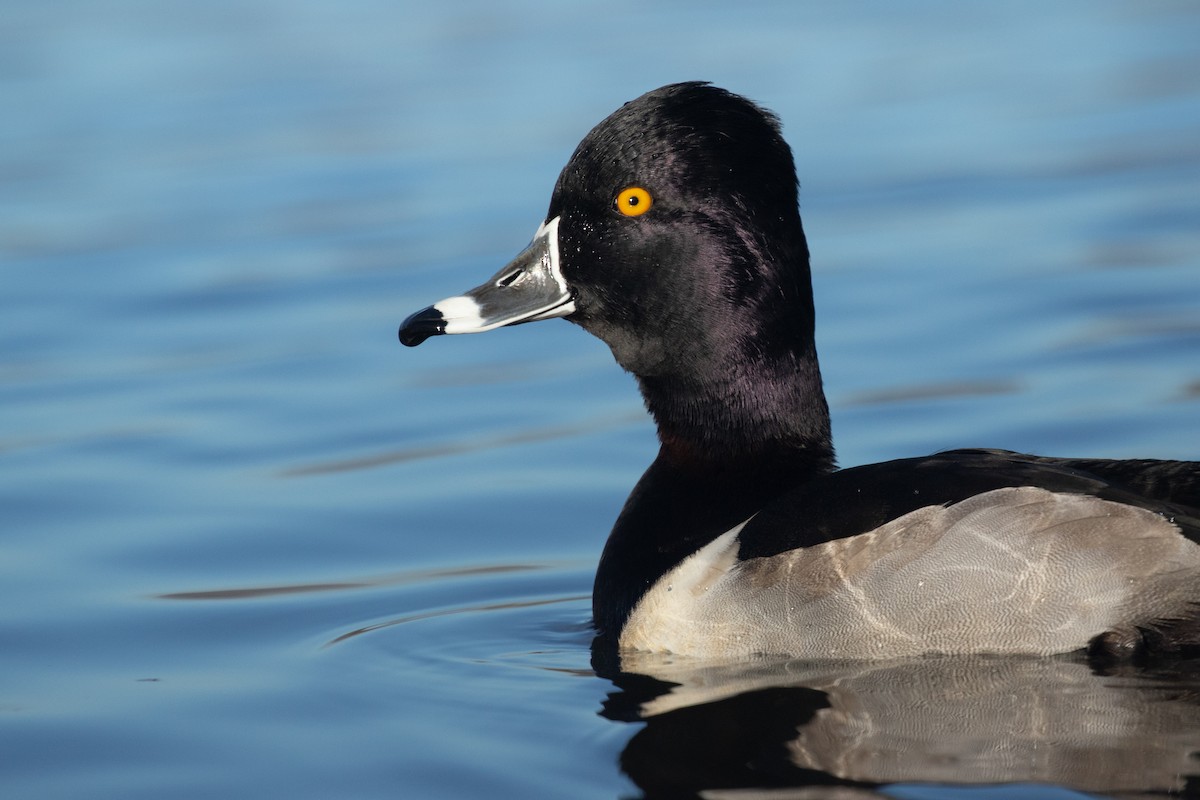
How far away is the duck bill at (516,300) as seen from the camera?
6.29 meters

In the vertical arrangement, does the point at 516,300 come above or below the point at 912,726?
above

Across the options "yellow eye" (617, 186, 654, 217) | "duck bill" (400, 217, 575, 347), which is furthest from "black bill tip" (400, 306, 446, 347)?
"yellow eye" (617, 186, 654, 217)

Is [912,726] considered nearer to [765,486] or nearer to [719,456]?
[765,486]

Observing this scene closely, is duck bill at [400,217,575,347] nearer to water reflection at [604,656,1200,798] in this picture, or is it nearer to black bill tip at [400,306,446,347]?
black bill tip at [400,306,446,347]

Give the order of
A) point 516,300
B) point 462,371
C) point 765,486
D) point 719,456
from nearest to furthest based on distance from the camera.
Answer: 1. point 765,486
2. point 719,456
3. point 516,300
4. point 462,371

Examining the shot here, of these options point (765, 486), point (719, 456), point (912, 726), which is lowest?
point (912, 726)

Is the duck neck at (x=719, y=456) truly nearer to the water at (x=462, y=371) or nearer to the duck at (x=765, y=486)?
the duck at (x=765, y=486)

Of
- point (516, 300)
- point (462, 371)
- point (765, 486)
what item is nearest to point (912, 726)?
point (765, 486)

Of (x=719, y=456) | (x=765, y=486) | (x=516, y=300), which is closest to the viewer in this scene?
(x=765, y=486)

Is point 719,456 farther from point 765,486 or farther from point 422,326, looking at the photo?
point 422,326

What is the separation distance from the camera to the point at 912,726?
4.92 m

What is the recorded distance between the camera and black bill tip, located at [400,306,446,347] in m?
6.23

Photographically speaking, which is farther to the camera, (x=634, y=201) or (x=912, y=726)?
(x=634, y=201)

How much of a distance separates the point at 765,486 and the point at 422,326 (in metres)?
1.23
